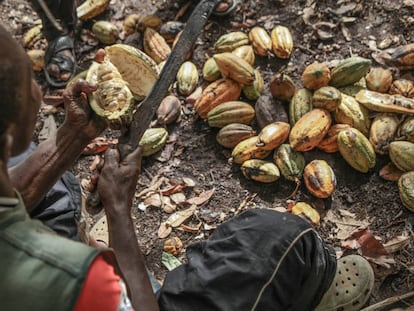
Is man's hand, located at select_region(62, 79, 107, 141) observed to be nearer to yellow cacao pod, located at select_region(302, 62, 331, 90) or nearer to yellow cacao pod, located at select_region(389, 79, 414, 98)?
yellow cacao pod, located at select_region(302, 62, 331, 90)

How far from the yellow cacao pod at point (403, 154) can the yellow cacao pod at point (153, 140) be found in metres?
1.34

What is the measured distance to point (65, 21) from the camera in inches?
152

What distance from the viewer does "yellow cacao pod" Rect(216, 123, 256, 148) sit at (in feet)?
10.6

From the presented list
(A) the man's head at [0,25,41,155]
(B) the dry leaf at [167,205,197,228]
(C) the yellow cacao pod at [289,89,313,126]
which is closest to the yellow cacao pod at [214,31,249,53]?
(C) the yellow cacao pod at [289,89,313,126]

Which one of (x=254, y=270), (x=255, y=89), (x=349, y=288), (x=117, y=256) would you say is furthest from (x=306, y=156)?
(x=117, y=256)

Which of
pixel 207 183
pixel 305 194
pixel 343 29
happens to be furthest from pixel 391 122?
pixel 207 183

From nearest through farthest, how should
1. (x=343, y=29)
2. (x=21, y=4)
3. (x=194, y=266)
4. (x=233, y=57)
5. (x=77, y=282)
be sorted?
(x=77, y=282) < (x=194, y=266) < (x=233, y=57) < (x=343, y=29) < (x=21, y=4)

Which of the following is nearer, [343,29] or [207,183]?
[207,183]

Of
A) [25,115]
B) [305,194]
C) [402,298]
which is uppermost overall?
[25,115]

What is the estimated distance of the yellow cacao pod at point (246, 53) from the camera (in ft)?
11.4

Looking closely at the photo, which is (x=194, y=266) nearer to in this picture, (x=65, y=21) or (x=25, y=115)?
(x=25, y=115)

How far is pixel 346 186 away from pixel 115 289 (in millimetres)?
1998

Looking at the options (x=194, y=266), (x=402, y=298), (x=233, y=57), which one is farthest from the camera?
(x=233, y=57)

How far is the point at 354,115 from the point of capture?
311 centimetres
